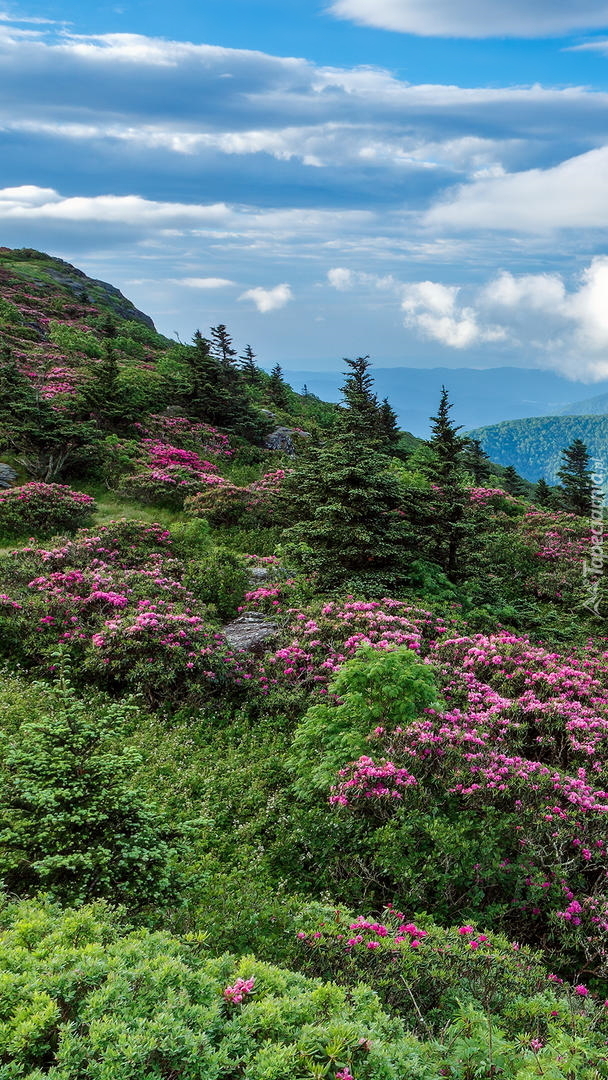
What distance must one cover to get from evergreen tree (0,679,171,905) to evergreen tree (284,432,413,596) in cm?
973

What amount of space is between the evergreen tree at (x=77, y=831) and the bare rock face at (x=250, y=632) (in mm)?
6462

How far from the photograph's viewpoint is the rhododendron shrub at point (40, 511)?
17.8 meters

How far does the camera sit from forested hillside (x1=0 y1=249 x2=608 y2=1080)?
3.43m

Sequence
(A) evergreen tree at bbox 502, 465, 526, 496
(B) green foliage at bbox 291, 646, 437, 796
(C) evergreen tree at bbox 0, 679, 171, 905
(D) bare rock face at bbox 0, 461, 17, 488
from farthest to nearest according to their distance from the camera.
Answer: (A) evergreen tree at bbox 502, 465, 526, 496, (D) bare rock face at bbox 0, 461, 17, 488, (B) green foliage at bbox 291, 646, 437, 796, (C) evergreen tree at bbox 0, 679, 171, 905

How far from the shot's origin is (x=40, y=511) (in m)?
18.1

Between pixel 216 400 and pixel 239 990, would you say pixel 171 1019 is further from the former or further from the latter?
pixel 216 400

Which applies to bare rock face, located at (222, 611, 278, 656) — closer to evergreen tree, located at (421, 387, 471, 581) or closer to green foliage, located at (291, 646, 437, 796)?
green foliage, located at (291, 646, 437, 796)

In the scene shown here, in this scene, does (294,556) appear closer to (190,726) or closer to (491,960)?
(190,726)

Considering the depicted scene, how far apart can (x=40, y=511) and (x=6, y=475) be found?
528 cm

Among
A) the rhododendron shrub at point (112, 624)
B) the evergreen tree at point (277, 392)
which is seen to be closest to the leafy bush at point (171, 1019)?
the rhododendron shrub at point (112, 624)

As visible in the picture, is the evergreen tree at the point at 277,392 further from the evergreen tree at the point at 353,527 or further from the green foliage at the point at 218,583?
the green foliage at the point at 218,583

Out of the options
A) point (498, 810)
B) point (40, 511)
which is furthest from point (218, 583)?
point (498, 810)

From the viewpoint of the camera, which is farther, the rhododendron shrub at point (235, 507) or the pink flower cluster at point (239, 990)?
the rhododendron shrub at point (235, 507)

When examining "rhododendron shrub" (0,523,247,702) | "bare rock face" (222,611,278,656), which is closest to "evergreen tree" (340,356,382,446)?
"bare rock face" (222,611,278,656)
